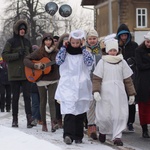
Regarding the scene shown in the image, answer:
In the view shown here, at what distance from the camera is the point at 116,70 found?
26.1 feet

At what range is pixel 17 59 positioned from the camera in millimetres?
9633

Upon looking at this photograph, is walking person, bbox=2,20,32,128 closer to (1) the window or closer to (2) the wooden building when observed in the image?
(2) the wooden building

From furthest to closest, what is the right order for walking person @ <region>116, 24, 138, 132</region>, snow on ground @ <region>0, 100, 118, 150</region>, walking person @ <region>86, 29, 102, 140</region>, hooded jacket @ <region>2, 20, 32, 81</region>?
1. walking person @ <region>116, 24, 138, 132</region>
2. hooded jacket @ <region>2, 20, 32, 81</region>
3. walking person @ <region>86, 29, 102, 140</region>
4. snow on ground @ <region>0, 100, 118, 150</region>

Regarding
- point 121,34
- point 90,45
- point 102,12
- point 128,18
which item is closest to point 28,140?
point 90,45

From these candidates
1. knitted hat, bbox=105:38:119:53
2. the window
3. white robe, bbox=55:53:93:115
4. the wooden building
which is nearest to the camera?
white robe, bbox=55:53:93:115

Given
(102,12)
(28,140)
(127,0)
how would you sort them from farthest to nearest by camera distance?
(102,12) → (127,0) → (28,140)

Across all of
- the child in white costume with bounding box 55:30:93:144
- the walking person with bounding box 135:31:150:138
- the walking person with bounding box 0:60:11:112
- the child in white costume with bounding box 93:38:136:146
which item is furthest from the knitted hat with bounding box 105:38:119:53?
the walking person with bounding box 0:60:11:112

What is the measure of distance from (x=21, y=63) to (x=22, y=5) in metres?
46.8

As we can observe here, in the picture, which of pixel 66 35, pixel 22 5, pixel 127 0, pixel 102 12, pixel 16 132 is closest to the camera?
pixel 16 132

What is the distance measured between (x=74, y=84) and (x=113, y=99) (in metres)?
0.64

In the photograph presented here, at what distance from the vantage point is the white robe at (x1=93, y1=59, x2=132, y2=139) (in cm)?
788

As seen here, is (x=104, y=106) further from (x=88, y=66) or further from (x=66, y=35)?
(x=66, y=35)

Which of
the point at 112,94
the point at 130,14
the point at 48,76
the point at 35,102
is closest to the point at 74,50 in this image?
the point at 112,94

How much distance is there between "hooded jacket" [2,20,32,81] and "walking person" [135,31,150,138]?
2.14 meters
